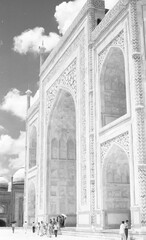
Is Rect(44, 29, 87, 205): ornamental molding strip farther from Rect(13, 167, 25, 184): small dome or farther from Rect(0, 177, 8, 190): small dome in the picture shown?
Rect(0, 177, 8, 190): small dome

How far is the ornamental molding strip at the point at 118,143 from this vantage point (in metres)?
11.6

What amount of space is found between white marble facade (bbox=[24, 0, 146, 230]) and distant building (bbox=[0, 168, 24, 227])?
12.6 meters

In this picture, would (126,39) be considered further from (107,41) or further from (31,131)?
(31,131)

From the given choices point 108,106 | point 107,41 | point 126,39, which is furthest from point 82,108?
point 126,39

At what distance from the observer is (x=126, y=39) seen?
1223 cm

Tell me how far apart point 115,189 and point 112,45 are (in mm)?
5147

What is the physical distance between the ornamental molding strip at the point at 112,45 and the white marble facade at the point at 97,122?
0.02 meters

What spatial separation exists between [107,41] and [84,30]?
2713mm

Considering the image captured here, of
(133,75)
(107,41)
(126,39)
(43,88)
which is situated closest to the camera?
(133,75)

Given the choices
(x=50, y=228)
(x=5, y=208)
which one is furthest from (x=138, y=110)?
(x=5, y=208)

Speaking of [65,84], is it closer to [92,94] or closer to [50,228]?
[92,94]

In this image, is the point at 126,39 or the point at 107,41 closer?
the point at 126,39

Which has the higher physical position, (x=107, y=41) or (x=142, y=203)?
(x=107, y=41)

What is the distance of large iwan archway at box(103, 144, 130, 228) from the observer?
12922 millimetres
